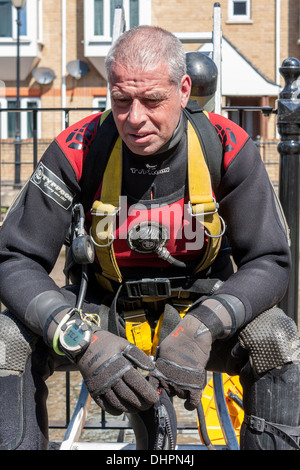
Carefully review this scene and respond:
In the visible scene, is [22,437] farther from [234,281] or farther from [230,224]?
[230,224]

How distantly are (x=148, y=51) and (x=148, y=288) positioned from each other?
0.87 m

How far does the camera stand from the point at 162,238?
7.48 ft

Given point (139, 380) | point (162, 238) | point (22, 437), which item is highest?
point (162, 238)

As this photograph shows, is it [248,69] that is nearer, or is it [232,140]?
[232,140]

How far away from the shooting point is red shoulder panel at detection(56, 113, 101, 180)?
2299mm

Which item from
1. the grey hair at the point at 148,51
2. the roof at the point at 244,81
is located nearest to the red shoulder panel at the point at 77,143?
the grey hair at the point at 148,51

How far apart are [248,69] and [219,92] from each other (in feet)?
56.5

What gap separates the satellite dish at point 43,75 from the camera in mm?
20891

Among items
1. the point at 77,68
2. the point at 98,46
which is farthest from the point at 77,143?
the point at 98,46

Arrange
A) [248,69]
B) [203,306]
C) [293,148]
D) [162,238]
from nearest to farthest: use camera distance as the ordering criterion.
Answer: [203,306]
[162,238]
[293,148]
[248,69]

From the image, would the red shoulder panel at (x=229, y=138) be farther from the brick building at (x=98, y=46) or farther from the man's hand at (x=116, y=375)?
the brick building at (x=98, y=46)

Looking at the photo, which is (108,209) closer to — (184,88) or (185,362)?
(184,88)

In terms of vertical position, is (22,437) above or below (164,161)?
below

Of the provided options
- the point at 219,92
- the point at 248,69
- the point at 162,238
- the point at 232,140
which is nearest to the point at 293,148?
the point at 219,92
